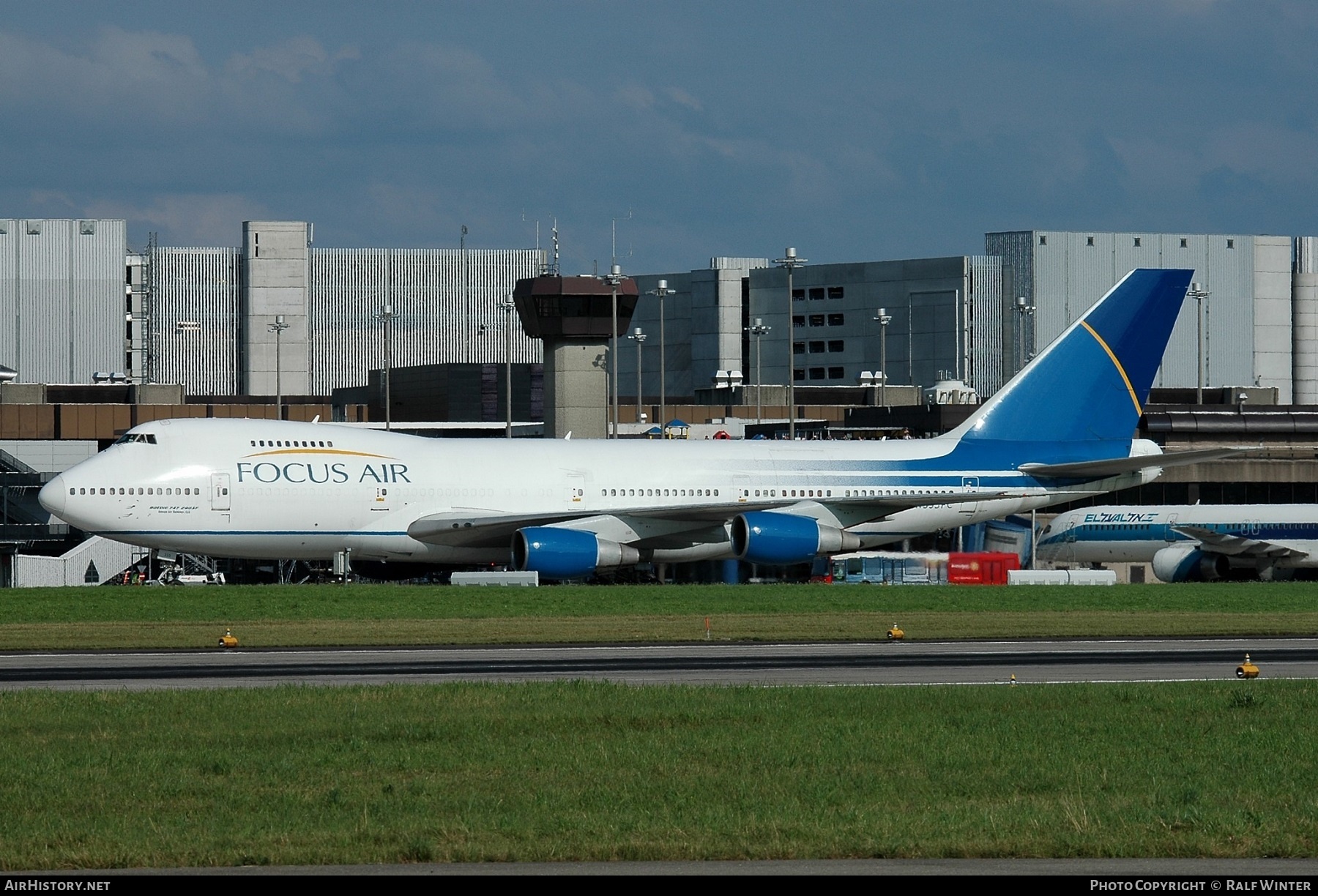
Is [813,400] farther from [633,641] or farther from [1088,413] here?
[633,641]

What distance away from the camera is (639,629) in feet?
130

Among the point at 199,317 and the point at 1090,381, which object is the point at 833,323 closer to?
the point at 199,317

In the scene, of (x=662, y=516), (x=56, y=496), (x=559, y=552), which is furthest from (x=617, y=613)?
(x=56, y=496)

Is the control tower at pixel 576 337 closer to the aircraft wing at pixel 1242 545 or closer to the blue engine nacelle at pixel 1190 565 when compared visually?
the blue engine nacelle at pixel 1190 565

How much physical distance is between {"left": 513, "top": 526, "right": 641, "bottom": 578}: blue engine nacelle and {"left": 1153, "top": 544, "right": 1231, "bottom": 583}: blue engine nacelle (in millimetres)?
27756

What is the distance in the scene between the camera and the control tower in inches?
3369

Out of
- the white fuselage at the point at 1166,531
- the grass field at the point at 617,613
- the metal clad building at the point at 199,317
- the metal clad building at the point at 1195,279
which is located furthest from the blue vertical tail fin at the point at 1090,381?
the metal clad building at the point at 199,317

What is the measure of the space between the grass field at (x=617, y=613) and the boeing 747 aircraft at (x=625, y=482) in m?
2.75

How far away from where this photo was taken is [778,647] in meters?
34.9

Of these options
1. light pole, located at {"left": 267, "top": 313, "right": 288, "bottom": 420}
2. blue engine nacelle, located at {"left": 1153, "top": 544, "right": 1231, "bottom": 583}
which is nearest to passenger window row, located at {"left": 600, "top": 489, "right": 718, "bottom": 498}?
blue engine nacelle, located at {"left": 1153, "top": 544, "right": 1231, "bottom": 583}

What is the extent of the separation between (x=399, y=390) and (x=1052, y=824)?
394ft

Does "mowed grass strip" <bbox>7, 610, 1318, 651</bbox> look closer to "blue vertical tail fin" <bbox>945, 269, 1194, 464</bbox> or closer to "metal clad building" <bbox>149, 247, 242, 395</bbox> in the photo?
"blue vertical tail fin" <bbox>945, 269, 1194, 464</bbox>

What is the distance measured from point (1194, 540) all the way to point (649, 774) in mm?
59228
